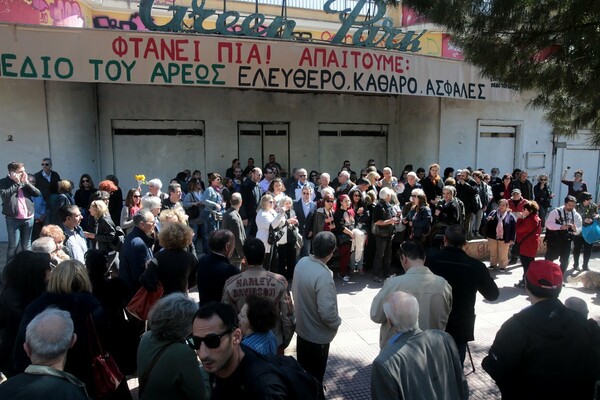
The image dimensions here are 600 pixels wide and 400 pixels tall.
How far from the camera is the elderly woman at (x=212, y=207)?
805 centimetres

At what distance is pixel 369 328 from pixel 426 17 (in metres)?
3.86

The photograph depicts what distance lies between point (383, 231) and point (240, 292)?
14.9 feet

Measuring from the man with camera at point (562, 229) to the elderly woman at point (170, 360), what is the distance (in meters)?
7.00

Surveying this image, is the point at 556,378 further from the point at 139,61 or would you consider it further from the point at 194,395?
the point at 139,61

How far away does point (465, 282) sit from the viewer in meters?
3.88

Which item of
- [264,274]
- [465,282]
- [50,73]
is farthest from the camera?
[50,73]

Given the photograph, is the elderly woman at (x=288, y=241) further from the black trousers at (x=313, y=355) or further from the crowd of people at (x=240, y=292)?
the black trousers at (x=313, y=355)

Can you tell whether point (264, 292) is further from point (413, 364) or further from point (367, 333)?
point (367, 333)

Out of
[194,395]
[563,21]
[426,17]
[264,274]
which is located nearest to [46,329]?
[194,395]

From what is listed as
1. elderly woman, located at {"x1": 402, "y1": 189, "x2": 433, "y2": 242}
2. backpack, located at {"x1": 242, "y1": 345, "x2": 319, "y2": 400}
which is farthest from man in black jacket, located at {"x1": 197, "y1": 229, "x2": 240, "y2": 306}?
elderly woman, located at {"x1": 402, "y1": 189, "x2": 433, "y2": 242}

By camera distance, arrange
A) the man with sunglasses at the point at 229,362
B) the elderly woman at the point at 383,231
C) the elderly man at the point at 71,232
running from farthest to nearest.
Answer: the elderly woman at the point at 383,231 → the elderly man at the point at 71,232 → the man with sunglasses at the point at 229,362

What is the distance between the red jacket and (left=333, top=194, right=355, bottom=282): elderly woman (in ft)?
9.08

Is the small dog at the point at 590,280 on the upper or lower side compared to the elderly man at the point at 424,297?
lower

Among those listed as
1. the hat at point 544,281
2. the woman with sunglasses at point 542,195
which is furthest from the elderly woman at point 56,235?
the woman with sunglasses at point 542,195
